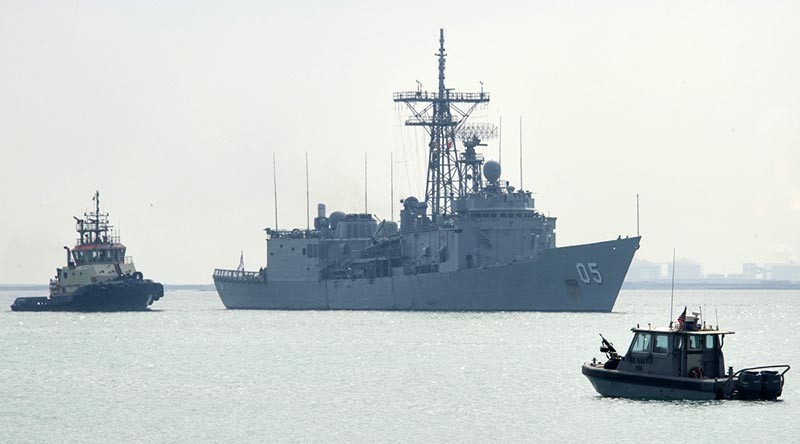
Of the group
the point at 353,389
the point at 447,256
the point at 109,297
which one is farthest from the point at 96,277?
the point at 353,389

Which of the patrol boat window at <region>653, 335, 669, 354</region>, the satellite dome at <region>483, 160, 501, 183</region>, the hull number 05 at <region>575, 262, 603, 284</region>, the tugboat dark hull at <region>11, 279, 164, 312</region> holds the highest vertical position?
the satellite dome at <region>483, 160, 501, 183</region>

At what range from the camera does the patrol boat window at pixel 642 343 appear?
147 feet

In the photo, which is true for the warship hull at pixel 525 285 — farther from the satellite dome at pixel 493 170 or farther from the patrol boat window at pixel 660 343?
the patrol boat window at pixel 660 343

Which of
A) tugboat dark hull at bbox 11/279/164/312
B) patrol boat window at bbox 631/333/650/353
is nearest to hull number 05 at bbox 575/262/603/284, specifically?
tugboat dark hull at bbox 11/279/164/312

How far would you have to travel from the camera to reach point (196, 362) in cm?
6606

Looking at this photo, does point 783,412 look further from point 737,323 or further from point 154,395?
Result: point 737,323

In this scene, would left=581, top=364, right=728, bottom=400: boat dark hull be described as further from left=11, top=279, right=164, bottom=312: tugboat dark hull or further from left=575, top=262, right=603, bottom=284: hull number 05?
left=11, top=279, right=164, bottom=312: tugboat dark hull

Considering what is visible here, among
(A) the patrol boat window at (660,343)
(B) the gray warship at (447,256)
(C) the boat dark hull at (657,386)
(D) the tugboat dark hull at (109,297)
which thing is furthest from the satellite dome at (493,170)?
(A) the patrol boat window at (660,343)

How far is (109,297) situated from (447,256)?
26874mm

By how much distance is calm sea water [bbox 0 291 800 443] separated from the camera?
40969 millimetres

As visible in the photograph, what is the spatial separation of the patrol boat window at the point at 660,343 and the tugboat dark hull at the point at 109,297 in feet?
244

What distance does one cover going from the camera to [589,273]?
98875 mm

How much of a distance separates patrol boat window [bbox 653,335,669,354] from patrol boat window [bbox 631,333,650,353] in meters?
0.24

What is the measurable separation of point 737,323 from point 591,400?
229ft
